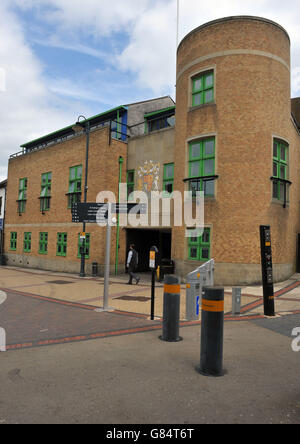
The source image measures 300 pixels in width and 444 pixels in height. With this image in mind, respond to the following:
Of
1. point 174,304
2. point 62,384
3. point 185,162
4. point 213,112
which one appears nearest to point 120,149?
point 185,162

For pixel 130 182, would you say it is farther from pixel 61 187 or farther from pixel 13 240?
pixel 13 240

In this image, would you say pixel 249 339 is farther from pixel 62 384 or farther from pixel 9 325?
pixel 9 325

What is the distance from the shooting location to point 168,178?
16875 mm

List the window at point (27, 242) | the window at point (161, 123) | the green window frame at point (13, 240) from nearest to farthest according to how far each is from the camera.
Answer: the window at point (161, 123) → the window at point (27, 242) → the green window frame at point (13, 240)

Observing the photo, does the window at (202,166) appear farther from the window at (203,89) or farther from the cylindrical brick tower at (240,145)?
the window at (203,89)

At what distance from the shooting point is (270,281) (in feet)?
26.8

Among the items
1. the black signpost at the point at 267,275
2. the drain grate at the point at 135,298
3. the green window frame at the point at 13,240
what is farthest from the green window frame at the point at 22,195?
the black signpost at the point at 267,275

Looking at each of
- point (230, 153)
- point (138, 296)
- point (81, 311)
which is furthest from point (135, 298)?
point (230, 153)

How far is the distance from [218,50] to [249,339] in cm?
1332

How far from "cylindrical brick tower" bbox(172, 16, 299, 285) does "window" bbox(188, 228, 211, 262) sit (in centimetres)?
5

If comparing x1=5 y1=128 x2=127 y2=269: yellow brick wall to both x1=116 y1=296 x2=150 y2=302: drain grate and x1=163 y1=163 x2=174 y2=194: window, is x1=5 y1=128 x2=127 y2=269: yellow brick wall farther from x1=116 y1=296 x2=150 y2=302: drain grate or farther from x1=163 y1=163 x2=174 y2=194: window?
x1=116 y1=296 x2=150 y2=302: drain grate

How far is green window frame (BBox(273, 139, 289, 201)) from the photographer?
14266mm

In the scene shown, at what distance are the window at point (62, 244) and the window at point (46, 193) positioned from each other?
2919 millimetres

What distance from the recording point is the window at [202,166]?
1449 centimetres
